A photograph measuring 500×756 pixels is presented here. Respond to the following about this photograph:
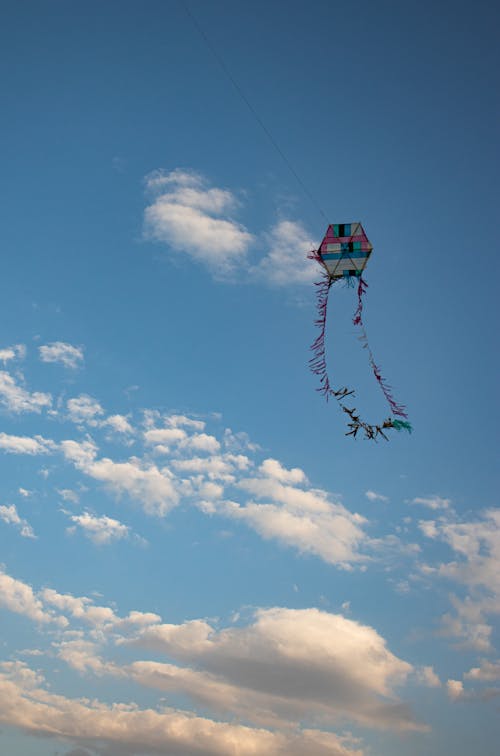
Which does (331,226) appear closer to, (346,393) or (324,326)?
(324,326)

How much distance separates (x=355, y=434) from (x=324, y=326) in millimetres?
6870

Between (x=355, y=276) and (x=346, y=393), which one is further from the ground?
(x=355, y=276)

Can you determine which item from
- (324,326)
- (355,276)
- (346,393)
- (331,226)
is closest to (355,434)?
(346,393)

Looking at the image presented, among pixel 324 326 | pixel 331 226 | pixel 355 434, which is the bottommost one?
pixel 355 434

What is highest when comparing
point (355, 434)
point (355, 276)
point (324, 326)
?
point (355, 276)

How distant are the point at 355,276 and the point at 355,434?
34.0ft

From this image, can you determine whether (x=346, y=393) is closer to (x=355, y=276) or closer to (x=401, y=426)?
(x=401, y=426)

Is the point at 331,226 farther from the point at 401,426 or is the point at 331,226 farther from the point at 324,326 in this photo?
the point at 401,426

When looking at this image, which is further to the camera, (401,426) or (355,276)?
(355,276)

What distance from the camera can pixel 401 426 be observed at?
3316 cm

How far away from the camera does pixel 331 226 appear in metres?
37.8

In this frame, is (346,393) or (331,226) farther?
(331,226)

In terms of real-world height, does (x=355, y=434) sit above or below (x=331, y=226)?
below

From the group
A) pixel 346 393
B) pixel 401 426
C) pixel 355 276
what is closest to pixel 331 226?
pixel 355 276
